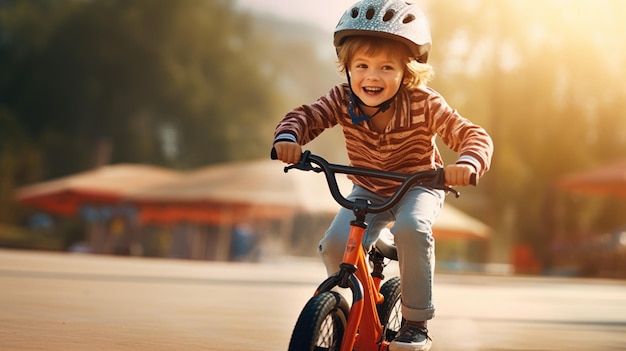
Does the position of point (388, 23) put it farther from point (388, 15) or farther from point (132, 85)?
point (132, 85)

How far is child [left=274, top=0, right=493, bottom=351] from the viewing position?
13.7 ft

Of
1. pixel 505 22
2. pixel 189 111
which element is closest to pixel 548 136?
pixel 505 22

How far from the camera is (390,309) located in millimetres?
4613

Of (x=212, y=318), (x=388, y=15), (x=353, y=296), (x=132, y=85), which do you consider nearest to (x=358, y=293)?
(x=353, y=296)

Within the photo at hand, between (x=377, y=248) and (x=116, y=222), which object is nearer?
(x=377, y=248)

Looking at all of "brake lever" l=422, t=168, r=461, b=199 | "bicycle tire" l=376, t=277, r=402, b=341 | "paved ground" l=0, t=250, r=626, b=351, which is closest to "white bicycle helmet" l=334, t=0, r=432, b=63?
"brake lever" l=422, t=168, r=461, b=199

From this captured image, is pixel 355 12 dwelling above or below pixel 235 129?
below

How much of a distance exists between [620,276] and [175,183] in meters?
11.7

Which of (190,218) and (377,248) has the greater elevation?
(190,218)

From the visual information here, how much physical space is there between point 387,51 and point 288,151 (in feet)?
1.83

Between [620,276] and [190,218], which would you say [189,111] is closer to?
[190,218]

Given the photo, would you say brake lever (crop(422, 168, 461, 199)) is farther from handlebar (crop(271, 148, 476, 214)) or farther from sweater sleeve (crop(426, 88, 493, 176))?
sweater sleeve (crop(426, 88, 493, 176))

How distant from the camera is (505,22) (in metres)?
36.1

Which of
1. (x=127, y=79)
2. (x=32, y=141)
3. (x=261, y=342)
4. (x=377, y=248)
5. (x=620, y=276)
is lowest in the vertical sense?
(x=261, y=342)
